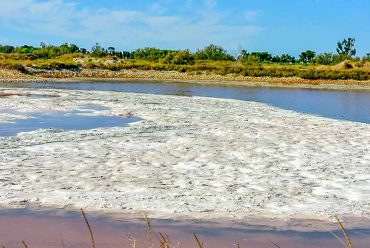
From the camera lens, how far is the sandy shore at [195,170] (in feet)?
23.2

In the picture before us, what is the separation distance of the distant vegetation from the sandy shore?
42.7 meters

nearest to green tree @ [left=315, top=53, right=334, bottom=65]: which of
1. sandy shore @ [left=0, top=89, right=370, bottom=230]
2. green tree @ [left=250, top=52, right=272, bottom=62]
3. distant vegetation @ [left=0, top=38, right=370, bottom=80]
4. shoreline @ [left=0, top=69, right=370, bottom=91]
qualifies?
distant vegetation @ [left=0, top=38, right=370, bottom=80]

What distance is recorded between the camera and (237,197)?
296 inches

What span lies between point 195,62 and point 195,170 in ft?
237

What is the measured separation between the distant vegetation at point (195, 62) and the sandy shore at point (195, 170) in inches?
1681

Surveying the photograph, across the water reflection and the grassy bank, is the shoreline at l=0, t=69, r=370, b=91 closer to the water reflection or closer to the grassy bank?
the grassy bank

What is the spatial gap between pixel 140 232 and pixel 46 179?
291 cm

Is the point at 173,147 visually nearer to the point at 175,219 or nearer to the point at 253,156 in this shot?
the point at 253,156

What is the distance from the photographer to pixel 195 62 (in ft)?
265

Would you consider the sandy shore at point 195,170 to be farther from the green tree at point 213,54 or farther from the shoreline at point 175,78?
the green tree at point 213,54

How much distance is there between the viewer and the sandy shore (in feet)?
23.2

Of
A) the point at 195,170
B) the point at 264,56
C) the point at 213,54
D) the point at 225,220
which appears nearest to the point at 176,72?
the point at 213,54

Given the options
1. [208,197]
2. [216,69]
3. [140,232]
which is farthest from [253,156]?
[216,69]

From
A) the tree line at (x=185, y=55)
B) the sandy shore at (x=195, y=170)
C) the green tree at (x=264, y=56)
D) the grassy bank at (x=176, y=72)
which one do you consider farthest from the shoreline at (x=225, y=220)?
the green tree at (x=264, y=56)
